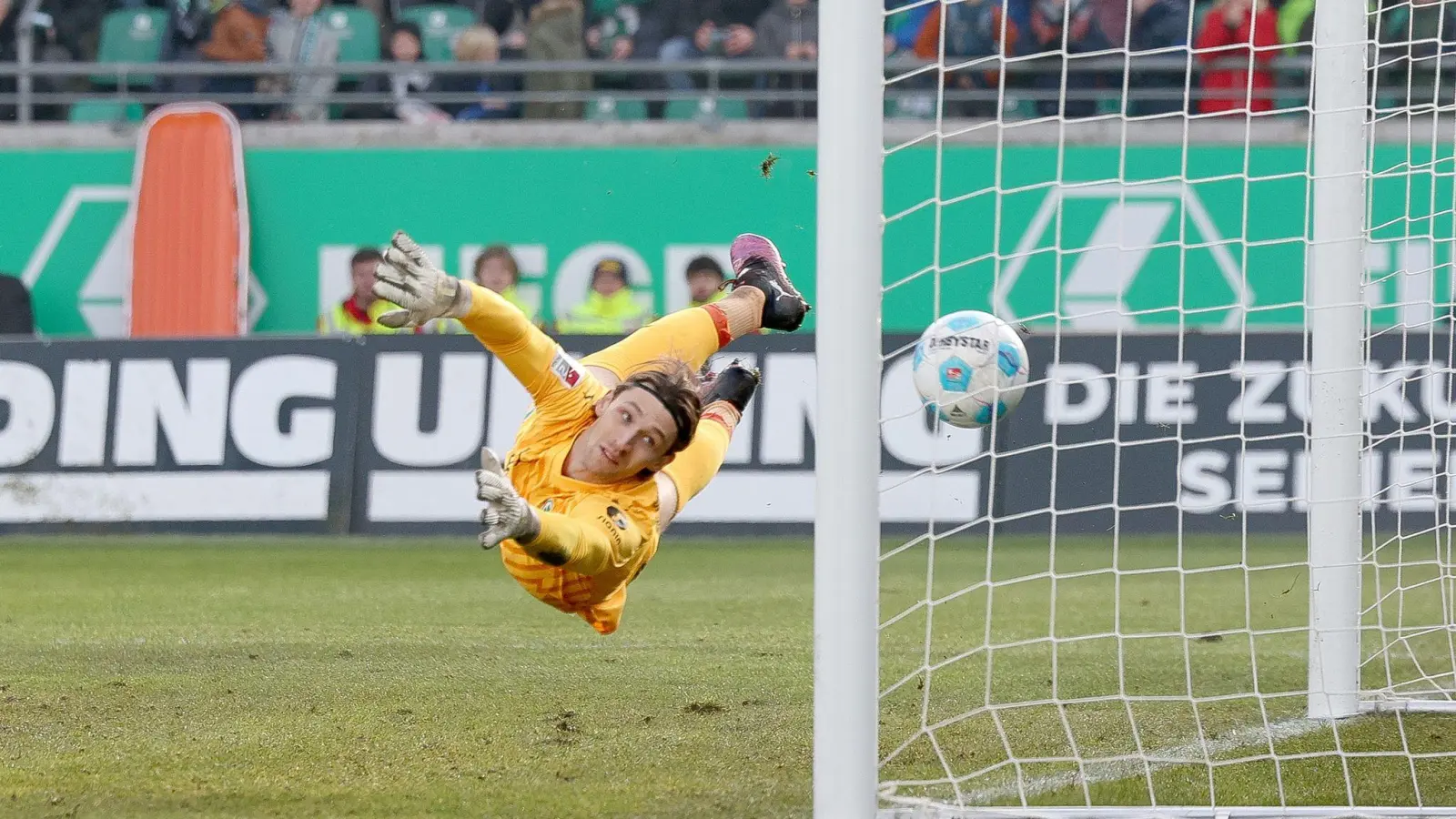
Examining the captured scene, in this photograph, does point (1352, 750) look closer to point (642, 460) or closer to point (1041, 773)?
point (1041, 773)

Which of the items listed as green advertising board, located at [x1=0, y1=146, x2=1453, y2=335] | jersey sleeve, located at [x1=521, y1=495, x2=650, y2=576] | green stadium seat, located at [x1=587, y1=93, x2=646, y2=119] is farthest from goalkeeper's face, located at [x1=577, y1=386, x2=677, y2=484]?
green stadium seat, located at [x1=587, y1=93, x2=646, y2=119]

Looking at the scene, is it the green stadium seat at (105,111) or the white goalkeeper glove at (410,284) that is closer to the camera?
the white goalkeeper glove at (410,284)

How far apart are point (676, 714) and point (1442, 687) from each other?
2706 millimetres

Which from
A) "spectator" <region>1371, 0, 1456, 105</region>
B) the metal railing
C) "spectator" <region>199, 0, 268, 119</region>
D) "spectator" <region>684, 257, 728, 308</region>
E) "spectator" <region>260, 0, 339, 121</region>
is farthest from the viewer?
"spectator" <region>199, 0, 268, 119</region>

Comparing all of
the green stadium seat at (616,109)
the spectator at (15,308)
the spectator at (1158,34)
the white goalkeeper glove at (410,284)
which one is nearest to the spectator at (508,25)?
the green stadium seat at (616,109)

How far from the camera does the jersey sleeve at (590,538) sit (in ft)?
13.5

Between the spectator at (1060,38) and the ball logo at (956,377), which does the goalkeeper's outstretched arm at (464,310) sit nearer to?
the ball logo at (956,377)

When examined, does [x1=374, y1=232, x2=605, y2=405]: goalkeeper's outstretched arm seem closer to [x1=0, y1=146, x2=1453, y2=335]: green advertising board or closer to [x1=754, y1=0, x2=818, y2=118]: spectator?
[x1=0, y1=146, x2=1453, y2=335]: green advertising board

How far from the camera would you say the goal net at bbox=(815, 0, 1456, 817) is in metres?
4.02

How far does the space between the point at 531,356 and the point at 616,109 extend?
929 cm

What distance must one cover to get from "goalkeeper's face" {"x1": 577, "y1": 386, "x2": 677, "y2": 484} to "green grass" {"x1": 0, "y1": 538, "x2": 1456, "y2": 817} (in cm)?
75

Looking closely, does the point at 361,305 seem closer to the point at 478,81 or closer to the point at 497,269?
the point at 497,269

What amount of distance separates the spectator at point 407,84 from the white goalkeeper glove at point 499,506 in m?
10.2

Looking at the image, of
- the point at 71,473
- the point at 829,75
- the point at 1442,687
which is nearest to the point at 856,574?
the point at 829,75
